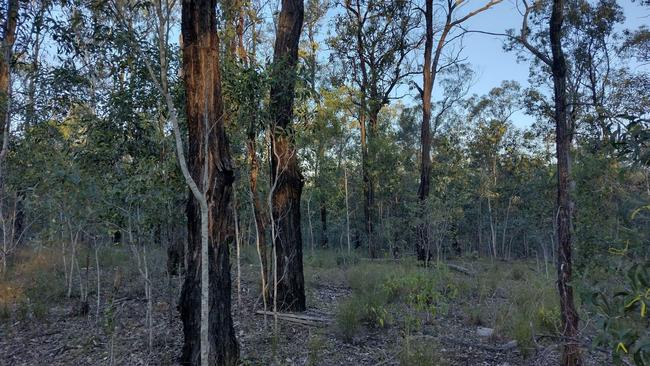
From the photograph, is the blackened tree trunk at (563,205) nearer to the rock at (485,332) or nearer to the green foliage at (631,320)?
the rock at (485,332)

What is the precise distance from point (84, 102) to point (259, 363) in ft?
13.3

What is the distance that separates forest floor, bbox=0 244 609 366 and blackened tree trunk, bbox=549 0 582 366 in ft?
1.40

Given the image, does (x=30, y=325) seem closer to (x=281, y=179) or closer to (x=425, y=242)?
(x=281, y=179)

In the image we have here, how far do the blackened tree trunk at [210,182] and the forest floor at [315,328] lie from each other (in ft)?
1.93

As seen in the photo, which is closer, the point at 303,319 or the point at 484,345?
the point at 484,345

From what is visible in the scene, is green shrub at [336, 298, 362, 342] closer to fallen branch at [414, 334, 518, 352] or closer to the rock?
fallen branch at [414, 334, 518, 352]

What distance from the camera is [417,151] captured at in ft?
106

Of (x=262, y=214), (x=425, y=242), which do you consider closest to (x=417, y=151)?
(x=425, y=242)

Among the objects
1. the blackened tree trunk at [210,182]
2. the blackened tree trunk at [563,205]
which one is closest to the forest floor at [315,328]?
the blackened tree trunk at [563,205]

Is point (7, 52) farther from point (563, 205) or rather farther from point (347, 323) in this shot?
point (563, 205)

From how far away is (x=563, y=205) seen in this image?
180 inches

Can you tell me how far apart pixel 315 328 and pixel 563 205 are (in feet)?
11.5

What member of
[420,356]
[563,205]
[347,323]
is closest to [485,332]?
[347,323]

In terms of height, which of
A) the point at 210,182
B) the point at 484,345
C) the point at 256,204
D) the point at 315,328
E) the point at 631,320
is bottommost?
the point at 484,345
